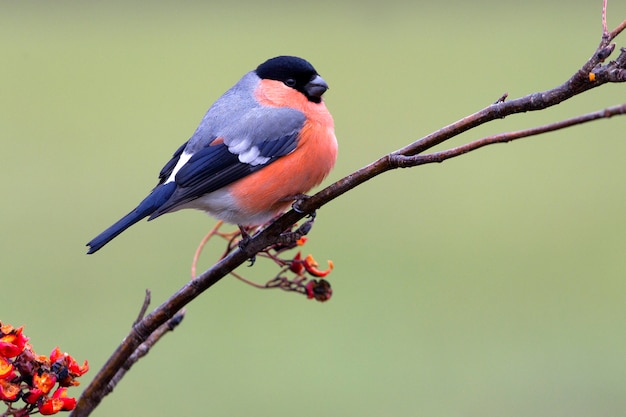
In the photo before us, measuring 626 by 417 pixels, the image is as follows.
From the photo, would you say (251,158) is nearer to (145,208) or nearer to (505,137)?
(145,208)

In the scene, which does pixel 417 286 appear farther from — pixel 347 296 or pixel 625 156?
pixel 625 156

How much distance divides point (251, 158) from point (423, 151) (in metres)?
1.04

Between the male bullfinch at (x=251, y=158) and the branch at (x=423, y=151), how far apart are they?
2.04ft

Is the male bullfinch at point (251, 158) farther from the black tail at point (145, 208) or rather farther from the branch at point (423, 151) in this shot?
the branch at point (423, 151)

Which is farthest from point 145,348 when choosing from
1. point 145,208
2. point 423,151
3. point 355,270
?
point 355,270

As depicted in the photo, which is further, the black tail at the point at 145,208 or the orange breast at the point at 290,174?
the orange breast at the point at 290,174

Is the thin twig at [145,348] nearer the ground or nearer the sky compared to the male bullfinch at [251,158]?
nearer the ground

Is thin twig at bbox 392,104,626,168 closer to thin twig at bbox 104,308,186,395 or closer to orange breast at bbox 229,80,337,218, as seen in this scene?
thin twig at bbox 104,308,186,395

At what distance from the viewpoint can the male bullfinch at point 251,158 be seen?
232 cm

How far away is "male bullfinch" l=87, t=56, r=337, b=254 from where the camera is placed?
2.32m

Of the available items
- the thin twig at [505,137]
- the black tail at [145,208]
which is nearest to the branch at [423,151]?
the thin twig at [505,137]

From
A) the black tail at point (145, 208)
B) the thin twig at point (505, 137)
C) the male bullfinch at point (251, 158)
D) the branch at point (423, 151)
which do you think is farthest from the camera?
the male bullfinch at point (251, 158)

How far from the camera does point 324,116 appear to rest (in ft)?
8.30

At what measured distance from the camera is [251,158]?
7.87 ft
